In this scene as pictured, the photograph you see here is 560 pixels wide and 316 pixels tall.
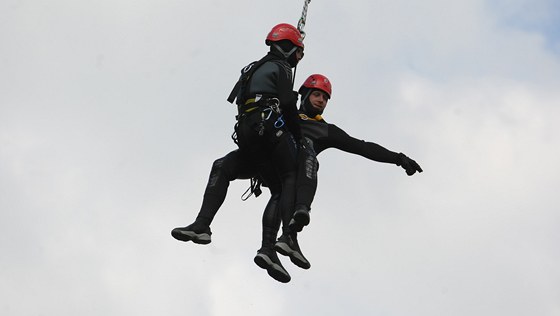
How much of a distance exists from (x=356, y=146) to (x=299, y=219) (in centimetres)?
182

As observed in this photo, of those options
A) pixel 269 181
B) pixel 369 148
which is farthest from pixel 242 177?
pixel 369 148

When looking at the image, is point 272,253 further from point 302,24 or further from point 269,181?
point 302,24

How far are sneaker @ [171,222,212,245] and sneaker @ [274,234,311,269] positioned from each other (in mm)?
923

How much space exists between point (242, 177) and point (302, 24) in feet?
6.58

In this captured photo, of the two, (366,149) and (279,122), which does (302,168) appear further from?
(366,149)

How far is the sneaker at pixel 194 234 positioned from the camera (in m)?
20.4

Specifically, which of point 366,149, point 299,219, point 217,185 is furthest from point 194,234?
point 366,149

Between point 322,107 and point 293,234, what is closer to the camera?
point 293,234

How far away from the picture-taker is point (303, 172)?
20.4m

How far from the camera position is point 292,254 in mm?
20281

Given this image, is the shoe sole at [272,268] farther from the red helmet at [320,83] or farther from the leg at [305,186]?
the red helmet at [320,83]

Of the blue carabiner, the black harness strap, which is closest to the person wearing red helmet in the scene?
the blue carabiner

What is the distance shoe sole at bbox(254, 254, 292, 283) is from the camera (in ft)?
66.8

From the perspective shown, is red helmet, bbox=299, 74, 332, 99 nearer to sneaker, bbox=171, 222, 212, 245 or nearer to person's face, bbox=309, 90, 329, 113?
person's face, bbox=309, 90, 329, 113
